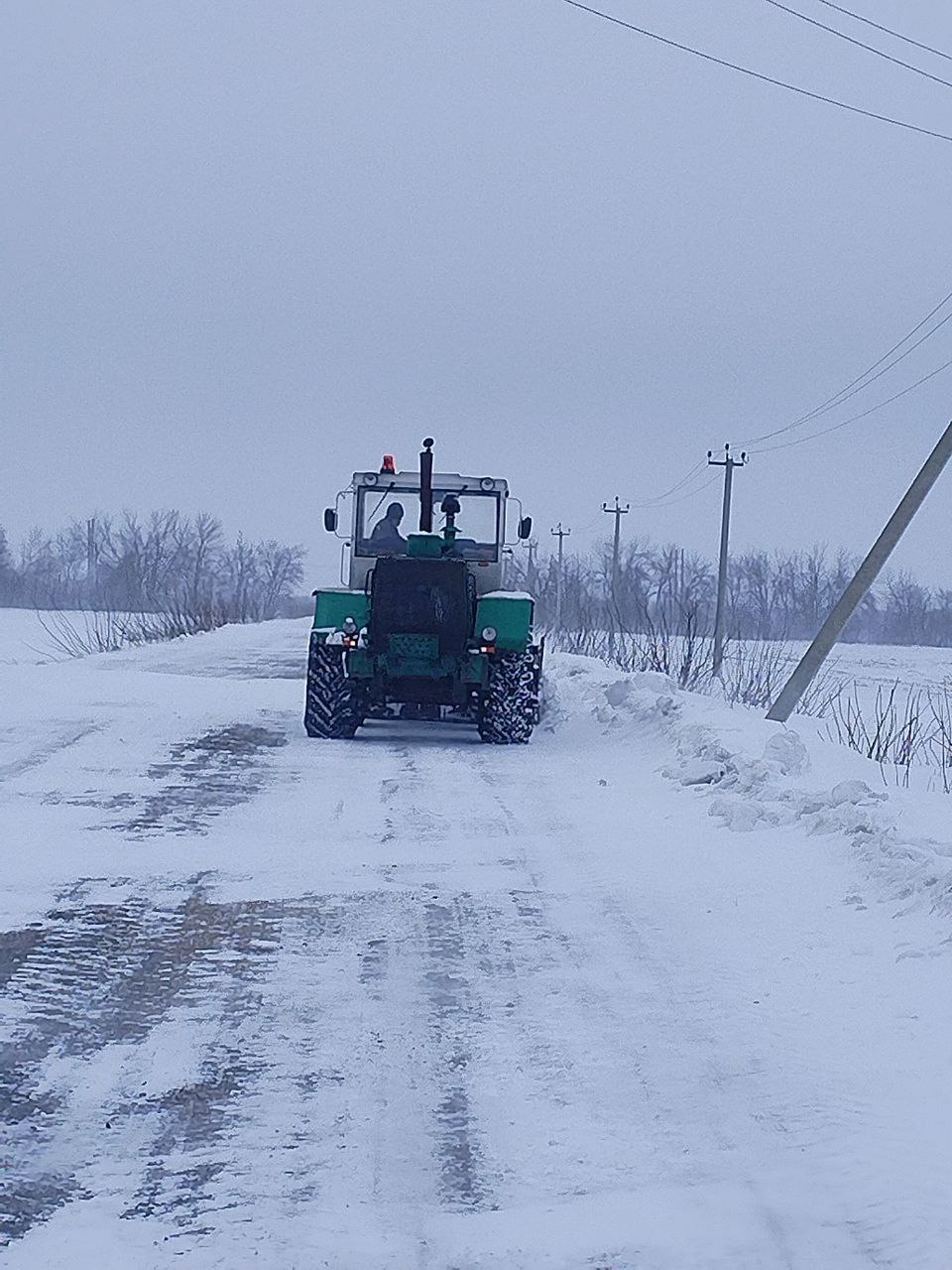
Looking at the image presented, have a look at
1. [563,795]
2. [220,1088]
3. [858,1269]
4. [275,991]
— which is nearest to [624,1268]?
[858,1269]

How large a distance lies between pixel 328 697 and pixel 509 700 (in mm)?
1738

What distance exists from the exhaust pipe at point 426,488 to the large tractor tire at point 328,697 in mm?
1975

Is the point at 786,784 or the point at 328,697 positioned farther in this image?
the point at 328,697

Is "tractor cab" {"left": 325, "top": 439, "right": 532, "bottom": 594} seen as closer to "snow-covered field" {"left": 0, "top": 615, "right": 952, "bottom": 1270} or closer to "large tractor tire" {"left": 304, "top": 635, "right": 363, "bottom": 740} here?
"large tractor tire" {"left": 304, "top": 635, "right": 363, "bottom": 740}

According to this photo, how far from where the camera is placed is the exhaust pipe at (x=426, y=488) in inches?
589

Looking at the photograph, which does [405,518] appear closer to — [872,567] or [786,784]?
[872,567]

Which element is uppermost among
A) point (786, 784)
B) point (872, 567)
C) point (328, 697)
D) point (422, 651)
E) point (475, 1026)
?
point (872, 567)

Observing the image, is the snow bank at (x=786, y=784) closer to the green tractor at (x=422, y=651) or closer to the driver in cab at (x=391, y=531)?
the green tractor at (x=422, y=651)

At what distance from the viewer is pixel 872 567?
15.0m

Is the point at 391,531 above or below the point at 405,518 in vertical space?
below

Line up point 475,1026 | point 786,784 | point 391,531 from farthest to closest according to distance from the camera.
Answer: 1. point 391,531
2. point 786,784
3. point 475,1026

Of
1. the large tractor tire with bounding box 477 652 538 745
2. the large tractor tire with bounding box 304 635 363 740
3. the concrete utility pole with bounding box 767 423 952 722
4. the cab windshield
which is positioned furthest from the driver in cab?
the concrete utility pole with bounding box 767 423 952 722

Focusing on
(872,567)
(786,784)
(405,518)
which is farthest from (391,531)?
(786,784)

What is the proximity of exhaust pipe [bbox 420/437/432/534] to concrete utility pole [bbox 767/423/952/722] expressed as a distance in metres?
4.07
